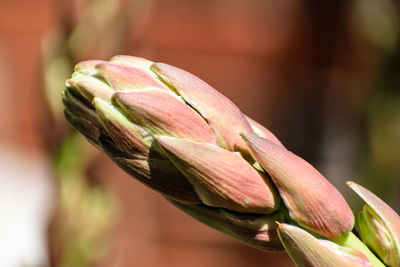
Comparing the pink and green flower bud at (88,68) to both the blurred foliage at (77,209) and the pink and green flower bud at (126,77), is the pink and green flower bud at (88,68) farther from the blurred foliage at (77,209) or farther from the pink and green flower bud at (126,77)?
the blurred foliage at (77,209)

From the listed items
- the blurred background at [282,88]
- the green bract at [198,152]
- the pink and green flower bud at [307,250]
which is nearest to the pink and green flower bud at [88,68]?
the green bract at [198,152]

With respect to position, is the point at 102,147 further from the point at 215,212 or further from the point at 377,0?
the point at 377,0

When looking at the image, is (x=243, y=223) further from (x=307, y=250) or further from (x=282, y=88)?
(x=282, y=88)

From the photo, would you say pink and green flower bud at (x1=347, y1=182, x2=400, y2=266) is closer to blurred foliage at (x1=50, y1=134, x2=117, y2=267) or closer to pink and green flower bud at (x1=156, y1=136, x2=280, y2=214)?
pink and green flower bud at (x1=156, y1=136, x2=280, y2=214)

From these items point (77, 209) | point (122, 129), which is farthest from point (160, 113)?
point (77, 209)

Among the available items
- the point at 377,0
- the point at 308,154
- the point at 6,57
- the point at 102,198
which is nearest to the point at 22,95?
the point at 6,57

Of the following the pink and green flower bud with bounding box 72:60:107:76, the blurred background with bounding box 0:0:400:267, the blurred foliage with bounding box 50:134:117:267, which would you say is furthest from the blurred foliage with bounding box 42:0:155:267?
the blurred background with bounding box 0:0:400:267
